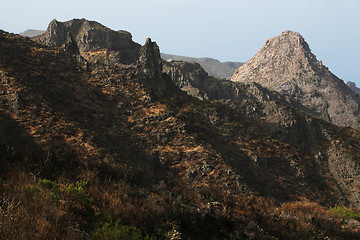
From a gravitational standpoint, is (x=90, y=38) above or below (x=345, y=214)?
above

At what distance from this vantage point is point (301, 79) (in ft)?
444

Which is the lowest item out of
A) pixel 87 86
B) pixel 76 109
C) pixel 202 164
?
pixel 202 164

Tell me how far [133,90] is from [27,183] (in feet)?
117

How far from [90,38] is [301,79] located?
110 meters

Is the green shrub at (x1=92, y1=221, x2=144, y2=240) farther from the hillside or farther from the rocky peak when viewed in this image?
the rocky peak

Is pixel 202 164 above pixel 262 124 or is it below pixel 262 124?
below

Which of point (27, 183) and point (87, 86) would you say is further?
point (87, 86)

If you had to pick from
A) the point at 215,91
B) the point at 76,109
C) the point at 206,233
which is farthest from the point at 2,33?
the point at 215,91

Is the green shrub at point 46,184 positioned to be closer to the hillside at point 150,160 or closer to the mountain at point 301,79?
the hillside at point 150,160

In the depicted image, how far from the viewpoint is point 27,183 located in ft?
24.1

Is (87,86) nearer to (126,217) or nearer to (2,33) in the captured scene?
(2,33)

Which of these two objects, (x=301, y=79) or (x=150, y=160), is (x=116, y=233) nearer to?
(x=150, y=160)

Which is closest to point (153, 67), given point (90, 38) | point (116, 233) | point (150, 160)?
point (150, 160)

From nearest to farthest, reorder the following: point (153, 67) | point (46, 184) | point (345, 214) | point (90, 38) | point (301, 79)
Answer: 1. point (46, 184)
2. point (345, 214)
3. point (153, 67)
4. point (90, 38)
5. point (301, 79)
